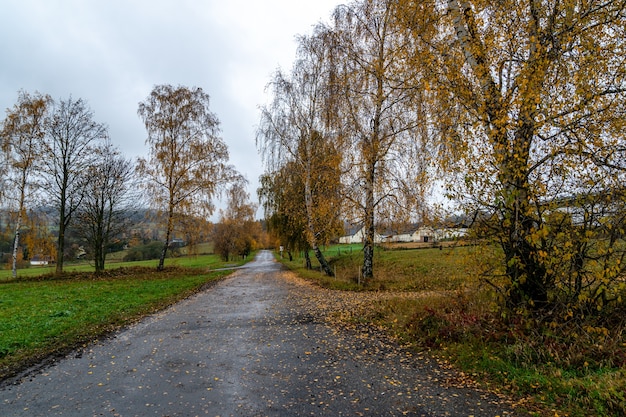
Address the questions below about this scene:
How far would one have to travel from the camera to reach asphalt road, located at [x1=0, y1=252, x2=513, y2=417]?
4.40 meters

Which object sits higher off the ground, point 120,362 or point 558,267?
point 558,267

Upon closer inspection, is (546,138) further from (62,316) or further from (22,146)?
(22,146)

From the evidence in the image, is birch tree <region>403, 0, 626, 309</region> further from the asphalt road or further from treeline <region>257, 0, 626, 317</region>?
the asphalt road

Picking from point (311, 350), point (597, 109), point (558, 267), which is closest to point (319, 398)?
point (311, 350)

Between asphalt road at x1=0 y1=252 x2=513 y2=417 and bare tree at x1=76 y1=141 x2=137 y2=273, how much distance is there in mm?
20227

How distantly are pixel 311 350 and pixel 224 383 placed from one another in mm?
2009

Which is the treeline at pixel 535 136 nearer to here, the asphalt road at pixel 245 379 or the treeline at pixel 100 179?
the asphalt road at pixel 245 379

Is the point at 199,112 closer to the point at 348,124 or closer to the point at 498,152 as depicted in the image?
the point at 348,124

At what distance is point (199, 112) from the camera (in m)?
27.7

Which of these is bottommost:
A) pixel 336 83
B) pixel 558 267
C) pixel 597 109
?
pixel 558 267

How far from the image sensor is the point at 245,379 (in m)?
5.34

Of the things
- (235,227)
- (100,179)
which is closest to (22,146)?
(100,179)

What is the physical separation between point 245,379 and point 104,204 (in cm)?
2498

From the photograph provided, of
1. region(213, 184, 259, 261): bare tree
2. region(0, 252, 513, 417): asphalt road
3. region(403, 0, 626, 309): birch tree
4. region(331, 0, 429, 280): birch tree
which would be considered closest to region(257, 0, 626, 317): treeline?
region(403, 0, 626, 309): birch tree
